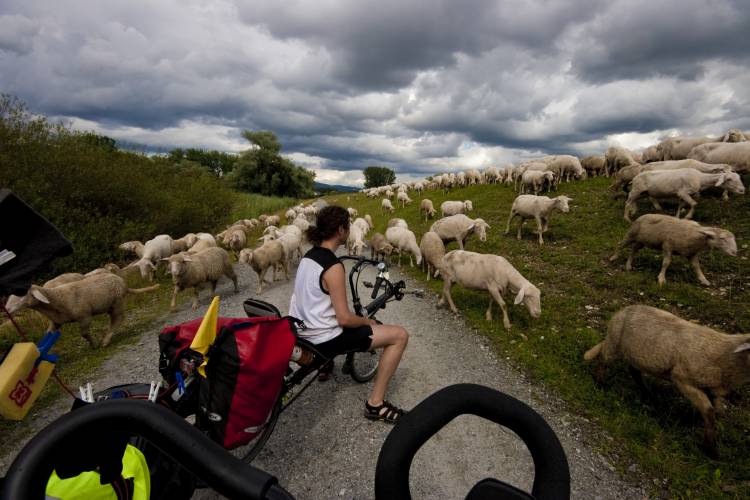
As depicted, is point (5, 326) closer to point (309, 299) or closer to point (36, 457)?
point (309, 299)

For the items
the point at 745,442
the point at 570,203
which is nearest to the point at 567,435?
the point at 745,442

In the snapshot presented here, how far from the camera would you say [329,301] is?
378 centimetres

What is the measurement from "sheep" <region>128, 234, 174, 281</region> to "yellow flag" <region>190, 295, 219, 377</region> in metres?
11.2

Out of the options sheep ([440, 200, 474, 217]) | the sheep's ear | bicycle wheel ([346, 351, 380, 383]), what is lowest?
bicycle wheel ([346, 351, 380, 383])

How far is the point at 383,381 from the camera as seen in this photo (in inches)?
169

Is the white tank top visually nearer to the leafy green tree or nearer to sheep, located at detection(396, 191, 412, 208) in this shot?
sheep, located at detection(396, 191, 412, 208)

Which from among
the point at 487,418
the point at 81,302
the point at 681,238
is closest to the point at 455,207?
the point at 681,238

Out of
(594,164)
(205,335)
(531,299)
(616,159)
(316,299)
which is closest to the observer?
(205,335)

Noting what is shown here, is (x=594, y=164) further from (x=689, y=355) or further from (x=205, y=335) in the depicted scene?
(x=205, y=335)

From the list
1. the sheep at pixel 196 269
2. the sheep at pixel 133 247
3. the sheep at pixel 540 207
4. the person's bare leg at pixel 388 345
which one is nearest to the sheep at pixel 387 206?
the sheep at pixel 540 207

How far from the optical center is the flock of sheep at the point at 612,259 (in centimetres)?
416

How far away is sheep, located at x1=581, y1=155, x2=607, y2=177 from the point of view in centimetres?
2162

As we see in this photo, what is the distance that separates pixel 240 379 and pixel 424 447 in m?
2.90

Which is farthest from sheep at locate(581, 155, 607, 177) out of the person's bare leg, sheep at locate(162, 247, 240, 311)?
the person's bare leg
